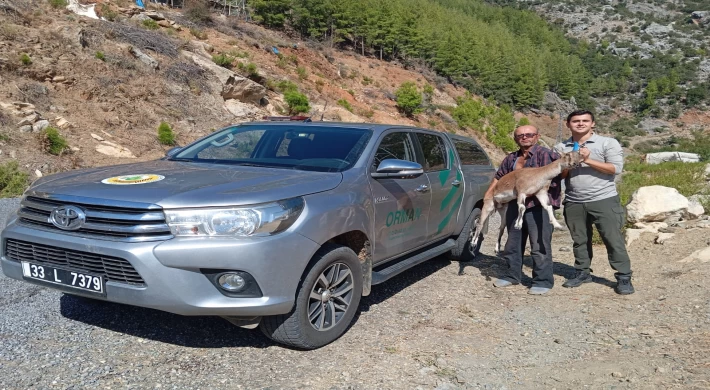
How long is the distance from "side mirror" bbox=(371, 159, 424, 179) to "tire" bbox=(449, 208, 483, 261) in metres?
2.20

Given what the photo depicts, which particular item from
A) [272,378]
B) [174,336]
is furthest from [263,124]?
[272,378]

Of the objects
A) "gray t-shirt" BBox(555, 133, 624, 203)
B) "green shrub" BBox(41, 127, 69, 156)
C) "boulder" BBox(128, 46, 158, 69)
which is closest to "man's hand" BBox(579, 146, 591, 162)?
"gray t-shirt" BBox(555, 133, 624, 203)

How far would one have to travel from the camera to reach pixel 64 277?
336 centimetres

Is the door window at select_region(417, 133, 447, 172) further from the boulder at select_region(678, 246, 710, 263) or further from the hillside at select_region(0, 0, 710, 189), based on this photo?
the hillside at select_region(0, 0, 710, 189)

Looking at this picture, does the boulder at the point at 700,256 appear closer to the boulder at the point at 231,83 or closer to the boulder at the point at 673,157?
the boulder at the point at 231,83

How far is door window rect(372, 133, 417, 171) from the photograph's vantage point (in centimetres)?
470

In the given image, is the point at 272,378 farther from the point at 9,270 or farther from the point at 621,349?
the point at 621,349

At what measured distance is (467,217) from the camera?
6.49 m

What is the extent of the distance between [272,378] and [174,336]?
985mm

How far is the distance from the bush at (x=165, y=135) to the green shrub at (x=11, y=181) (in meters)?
5.99

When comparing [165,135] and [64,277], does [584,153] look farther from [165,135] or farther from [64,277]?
[165,135]

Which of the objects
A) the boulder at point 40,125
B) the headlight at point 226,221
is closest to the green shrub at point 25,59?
the boulder at point 40,125

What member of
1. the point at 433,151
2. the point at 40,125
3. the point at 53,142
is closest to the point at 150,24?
the point at 40,125

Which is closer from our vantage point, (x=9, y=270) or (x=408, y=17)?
(x=9, y=270)
